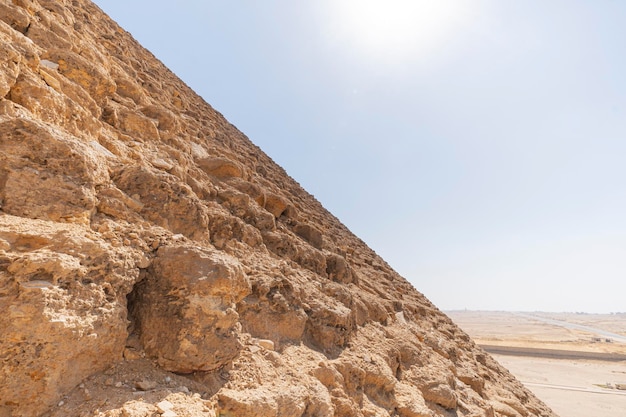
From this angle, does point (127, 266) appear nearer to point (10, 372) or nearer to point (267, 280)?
point (10, 372)

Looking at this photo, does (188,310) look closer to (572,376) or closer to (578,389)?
(578,389)

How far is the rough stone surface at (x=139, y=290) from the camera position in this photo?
6.59 ft

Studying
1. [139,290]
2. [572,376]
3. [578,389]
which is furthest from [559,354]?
[139,290]

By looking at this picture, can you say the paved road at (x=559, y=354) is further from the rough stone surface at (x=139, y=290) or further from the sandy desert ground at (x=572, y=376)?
the rough stone surface at (x=139, y=290)

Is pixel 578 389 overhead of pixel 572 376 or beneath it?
beneath

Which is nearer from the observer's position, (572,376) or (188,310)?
(188,310)

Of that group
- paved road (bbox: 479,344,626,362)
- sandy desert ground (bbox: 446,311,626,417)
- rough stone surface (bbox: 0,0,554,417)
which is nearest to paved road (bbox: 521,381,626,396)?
sandy desert ground (bbox: 446,311,626,417)

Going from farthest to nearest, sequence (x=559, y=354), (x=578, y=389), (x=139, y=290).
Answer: (x=559, y=354) → (x=578, y=389) → (x=139, y=290)

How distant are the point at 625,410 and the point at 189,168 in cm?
2072

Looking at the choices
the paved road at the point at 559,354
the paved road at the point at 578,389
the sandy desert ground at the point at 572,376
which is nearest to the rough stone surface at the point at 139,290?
the sandy desert ground at the point at 572,376

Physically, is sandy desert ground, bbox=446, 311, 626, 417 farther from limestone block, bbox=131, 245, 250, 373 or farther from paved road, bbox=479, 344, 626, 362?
limestone block, bbox=131, 245, 250, 373

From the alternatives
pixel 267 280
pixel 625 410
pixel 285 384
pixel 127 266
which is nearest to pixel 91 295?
pixel 127 266

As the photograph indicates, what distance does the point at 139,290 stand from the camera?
2613mm

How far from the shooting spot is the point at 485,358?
29.6 ft
